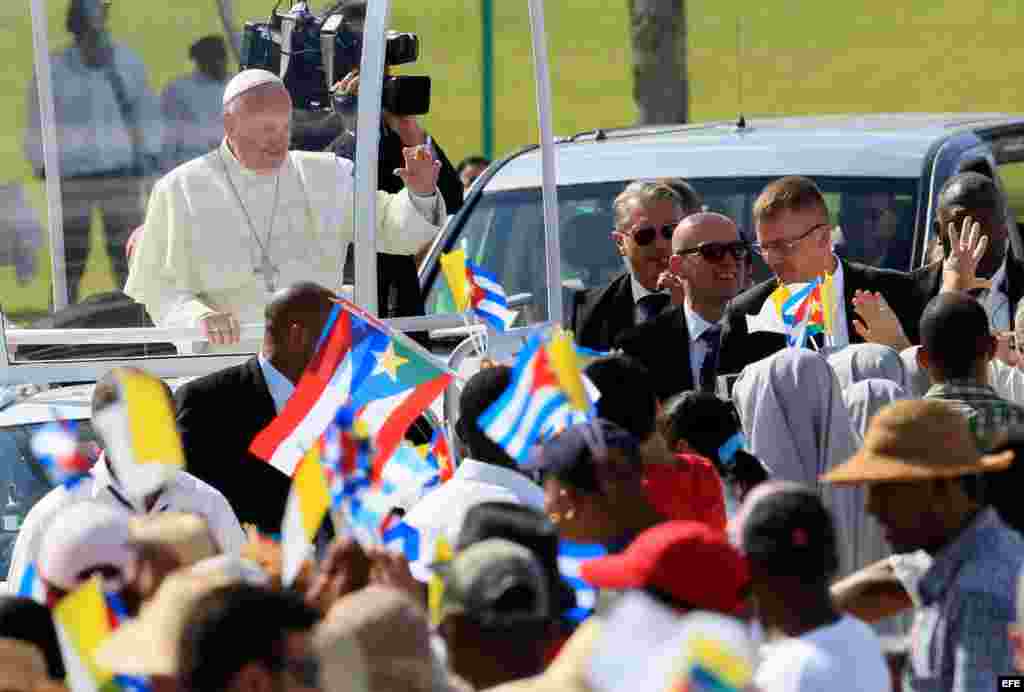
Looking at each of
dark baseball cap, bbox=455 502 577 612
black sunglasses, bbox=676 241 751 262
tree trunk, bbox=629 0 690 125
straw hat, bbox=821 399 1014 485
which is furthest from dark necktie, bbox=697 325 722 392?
tree trunk, bbox=629 0 690 125

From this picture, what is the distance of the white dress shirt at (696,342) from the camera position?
714cm

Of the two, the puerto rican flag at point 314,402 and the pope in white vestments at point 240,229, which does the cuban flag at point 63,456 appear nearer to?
the puerto rican flag at point 314,402

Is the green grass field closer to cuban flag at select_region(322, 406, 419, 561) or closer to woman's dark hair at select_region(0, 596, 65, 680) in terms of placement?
cuban flag at select_region(322, 406, 419, 561)

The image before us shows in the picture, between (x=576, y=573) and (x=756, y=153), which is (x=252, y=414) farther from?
(x=756, y=153)

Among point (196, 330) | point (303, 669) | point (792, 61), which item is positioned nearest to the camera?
point (303, 669)

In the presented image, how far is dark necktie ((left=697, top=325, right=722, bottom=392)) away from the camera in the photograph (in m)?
7.14

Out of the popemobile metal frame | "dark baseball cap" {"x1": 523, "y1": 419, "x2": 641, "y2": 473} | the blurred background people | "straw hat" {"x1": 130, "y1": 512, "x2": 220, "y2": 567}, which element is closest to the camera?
"straw hat" {"x1": 130, "y1": 512, "x2": 220, "y2": 567}

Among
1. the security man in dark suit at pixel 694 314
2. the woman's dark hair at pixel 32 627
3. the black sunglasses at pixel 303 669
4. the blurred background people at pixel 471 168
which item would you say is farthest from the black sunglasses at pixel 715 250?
the blurred background people at pixel 471 168

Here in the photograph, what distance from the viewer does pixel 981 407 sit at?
5812 mm

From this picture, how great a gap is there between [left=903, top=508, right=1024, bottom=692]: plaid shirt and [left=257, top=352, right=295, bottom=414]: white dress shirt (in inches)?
93.6

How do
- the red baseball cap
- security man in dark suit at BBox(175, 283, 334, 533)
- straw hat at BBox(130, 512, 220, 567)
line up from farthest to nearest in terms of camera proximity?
security man in dark suit at BBox(175, 283, 334, 533) → straw hat at BBox(130, 512, 220, 567) → the red baseball cap

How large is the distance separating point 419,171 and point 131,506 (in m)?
2.53

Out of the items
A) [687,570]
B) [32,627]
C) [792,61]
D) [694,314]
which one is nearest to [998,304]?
[694,314]

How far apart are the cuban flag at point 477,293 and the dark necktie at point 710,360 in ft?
2.49
